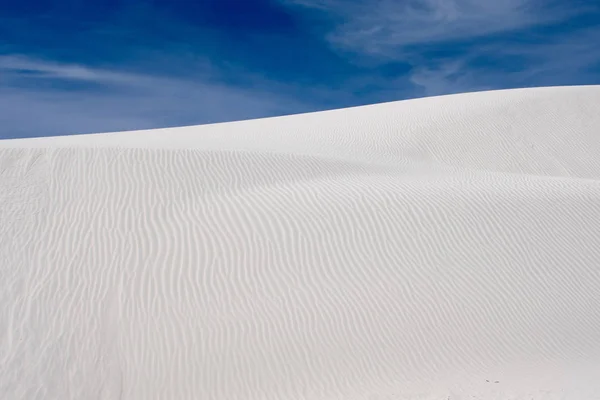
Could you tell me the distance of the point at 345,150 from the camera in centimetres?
1677

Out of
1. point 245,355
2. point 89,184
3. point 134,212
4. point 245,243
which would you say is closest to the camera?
point 245,355

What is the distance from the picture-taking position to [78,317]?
8.12 m

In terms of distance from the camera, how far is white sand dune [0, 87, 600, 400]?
7.59m

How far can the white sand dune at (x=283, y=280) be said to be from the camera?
24.9 feet

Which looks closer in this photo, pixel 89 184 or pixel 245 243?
pixel 245 243

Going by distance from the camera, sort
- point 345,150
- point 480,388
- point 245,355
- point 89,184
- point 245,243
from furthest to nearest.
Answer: point 345,150
point 89,184
point 245,243
point 245,355
point 480,388

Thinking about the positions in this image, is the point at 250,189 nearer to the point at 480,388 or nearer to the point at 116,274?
the point at 116,274

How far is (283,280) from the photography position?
8.98 meters

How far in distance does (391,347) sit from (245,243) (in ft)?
8.96

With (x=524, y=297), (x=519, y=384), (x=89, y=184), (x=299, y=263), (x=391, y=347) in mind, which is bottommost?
(x=519, y=384)

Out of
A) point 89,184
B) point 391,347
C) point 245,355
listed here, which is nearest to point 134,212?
point 89,184

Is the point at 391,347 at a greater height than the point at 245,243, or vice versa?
the point at 245,243

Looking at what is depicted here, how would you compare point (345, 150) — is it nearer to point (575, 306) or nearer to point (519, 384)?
point (575, 306)

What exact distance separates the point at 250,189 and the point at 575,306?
5.54 m
